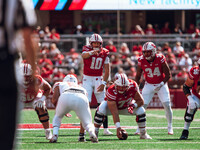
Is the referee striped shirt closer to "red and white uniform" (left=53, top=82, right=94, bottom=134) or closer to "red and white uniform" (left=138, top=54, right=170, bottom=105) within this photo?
"red and white uniform" (left=53, top=82, right=94, bottom=134)

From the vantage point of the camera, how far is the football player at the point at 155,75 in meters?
9.53

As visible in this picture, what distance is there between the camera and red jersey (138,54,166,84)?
31.7 feet

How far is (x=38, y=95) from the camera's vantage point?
839 centimetres

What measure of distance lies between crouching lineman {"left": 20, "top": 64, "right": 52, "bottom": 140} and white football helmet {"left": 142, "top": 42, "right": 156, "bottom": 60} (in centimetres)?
216

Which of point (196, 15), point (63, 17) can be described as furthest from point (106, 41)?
point (196, 15)

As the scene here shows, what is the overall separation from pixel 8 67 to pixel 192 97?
18.1 feet

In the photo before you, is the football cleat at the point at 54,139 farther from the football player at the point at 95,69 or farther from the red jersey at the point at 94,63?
the red jersey at the point at 94,63

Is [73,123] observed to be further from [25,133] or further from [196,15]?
[196,15]

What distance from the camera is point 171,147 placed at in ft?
23.4

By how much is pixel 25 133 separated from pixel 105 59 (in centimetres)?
206

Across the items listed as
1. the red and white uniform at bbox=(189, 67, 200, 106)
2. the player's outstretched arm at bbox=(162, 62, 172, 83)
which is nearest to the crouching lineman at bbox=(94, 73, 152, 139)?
the red and white uniform at bbox=(189, 67, 200, 106)

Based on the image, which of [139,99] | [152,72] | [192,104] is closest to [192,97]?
[192,104]

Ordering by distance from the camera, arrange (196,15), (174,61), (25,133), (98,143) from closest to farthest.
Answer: (98,143) < (25,133) < (174,61) < (196,15)

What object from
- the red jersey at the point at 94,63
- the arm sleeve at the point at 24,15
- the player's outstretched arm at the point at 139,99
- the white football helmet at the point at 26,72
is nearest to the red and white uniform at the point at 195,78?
the player's outstretched arm at the point at 139,99
